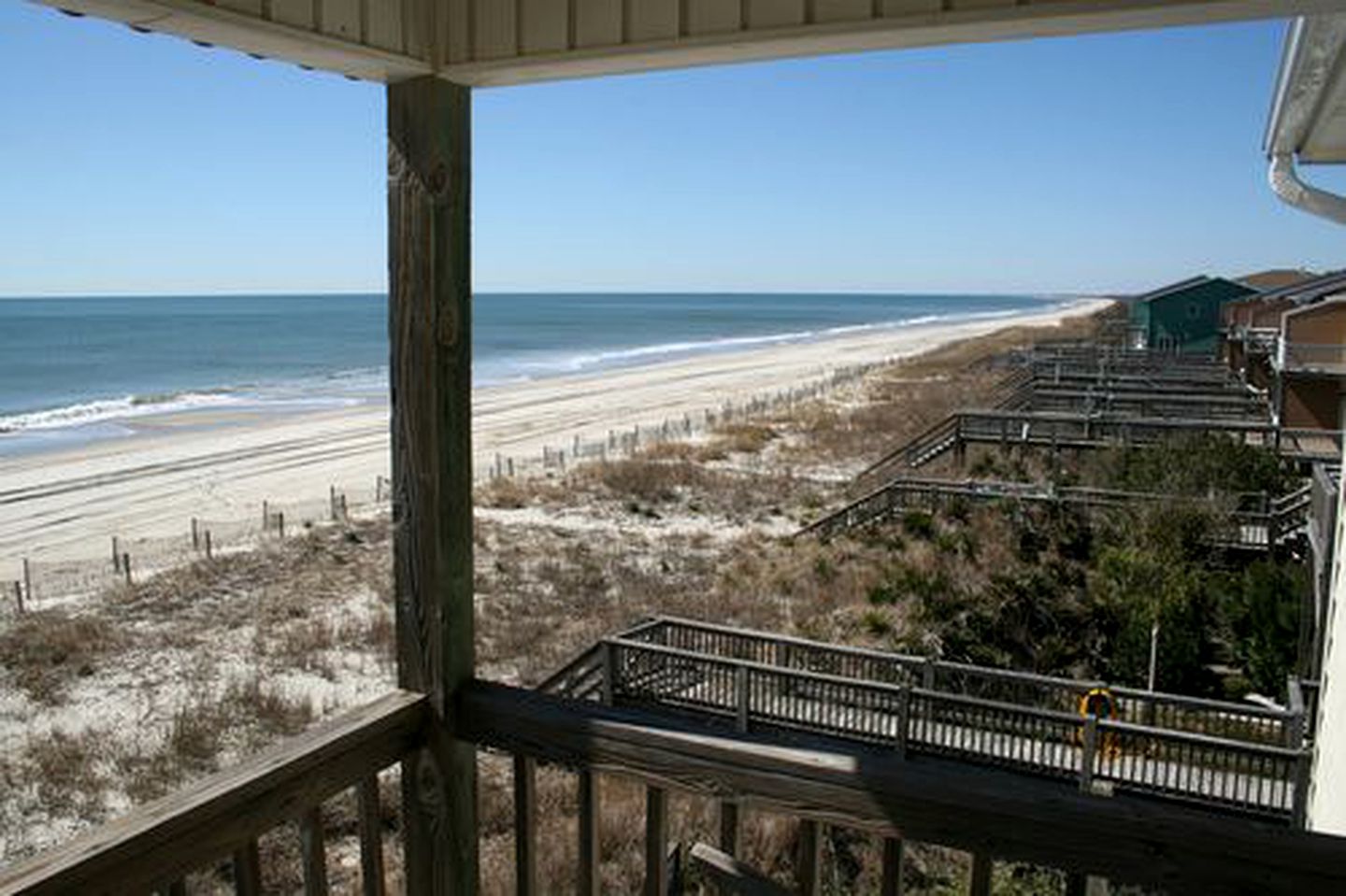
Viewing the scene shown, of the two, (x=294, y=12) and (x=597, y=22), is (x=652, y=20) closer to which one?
(x=597, y=22)

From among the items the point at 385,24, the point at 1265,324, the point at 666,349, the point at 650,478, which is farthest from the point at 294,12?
the point at 666,349

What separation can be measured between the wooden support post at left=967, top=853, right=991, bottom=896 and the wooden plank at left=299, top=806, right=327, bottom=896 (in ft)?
4.85

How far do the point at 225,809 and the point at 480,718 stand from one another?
0.68 meters

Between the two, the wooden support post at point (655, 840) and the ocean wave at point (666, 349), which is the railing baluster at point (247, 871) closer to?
the wooden support post at point (655, 840)

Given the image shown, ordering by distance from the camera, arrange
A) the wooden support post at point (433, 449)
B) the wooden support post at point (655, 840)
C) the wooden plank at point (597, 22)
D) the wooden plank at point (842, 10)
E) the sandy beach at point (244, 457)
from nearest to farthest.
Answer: the wooden plank at point (842, 10) < the wooden plank at point (597, 22) < the wooden support post at point (655, 840) < the wooden support post at point (433, 449) < the sandy beach at point (244, 457)

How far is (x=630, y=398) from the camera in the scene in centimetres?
5088

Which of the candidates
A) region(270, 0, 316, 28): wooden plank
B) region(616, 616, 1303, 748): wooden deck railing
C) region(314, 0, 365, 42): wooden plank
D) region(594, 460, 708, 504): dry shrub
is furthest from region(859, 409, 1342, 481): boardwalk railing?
region(270, 0, 316, 28): wooden plank

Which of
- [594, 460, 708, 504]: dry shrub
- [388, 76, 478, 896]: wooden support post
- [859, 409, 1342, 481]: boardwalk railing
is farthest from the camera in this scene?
[594, 460, 708, 504]: dry shrub

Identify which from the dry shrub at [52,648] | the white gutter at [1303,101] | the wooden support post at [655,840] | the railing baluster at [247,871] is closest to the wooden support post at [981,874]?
the wooden support post at [655,840]

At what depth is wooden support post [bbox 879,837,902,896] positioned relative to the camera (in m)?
2.21

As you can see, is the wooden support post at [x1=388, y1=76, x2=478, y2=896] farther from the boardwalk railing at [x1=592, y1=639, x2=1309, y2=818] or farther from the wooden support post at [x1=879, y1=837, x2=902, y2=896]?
the boardwalk railing at [x1=592, y1=639, x2=1309, y2=818]

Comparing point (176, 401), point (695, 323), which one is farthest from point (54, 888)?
point (695, 323)

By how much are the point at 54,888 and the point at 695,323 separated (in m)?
147

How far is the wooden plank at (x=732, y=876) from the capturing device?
2.20 m
